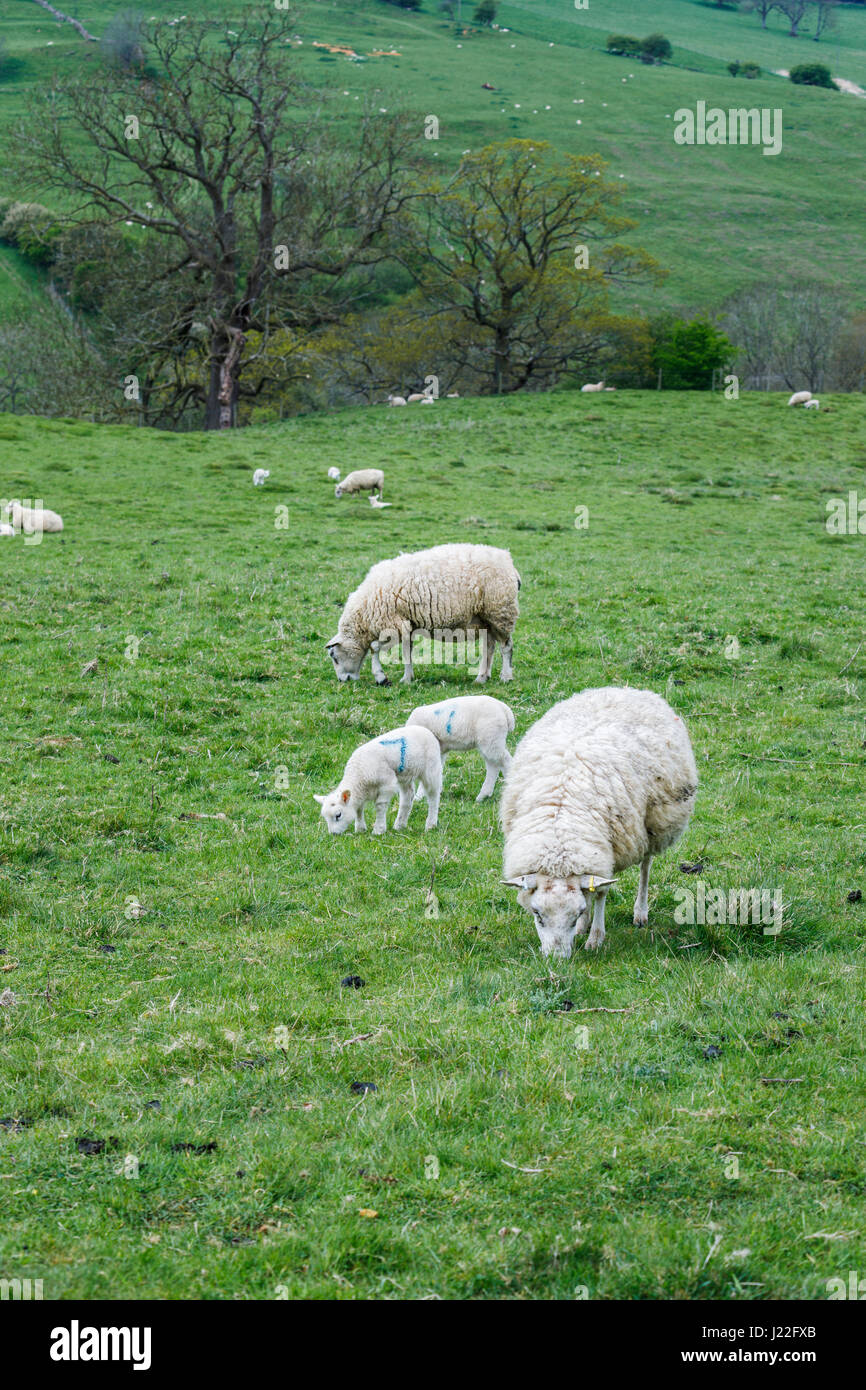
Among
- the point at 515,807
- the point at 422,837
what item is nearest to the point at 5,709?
the point at 422,837

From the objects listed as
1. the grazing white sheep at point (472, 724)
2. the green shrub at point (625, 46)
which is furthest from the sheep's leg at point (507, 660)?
the green shrub at point (625, 46)

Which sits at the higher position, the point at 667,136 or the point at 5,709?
the point at 667,136

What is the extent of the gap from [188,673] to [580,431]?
2805 centimetres

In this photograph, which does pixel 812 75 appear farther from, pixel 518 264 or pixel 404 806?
pixel 404 806

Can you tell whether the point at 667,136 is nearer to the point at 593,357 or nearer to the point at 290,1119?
the point at 593,357

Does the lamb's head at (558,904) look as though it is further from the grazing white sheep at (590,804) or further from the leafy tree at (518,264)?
the leafy tree at (518,264)

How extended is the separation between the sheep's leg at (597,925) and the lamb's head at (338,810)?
3.02m

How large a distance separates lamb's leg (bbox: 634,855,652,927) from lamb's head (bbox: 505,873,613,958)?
38.0 inches

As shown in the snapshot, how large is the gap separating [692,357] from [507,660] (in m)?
40.5

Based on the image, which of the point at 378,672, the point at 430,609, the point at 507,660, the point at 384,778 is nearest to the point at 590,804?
the point at 384,778

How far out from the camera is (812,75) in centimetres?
12962

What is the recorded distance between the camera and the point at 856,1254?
410 centimetres

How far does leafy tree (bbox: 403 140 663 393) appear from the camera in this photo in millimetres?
49719

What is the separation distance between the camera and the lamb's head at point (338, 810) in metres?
9.73
